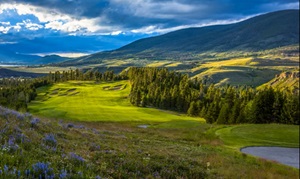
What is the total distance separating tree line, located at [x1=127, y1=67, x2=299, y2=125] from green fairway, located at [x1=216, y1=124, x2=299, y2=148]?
1030 inches

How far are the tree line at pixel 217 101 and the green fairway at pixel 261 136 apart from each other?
85.8 feet

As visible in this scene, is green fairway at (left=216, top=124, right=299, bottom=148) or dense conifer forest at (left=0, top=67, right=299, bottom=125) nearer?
green fairway at (left=216, top=124, right=299, bottom=148)

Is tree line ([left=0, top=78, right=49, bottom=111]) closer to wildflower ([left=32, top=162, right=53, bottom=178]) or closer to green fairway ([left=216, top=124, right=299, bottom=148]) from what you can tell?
green fairway ([left=216, top=124, right=299, bottom=148])

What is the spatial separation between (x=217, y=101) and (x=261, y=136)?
2178 inches

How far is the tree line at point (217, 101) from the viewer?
7788cm

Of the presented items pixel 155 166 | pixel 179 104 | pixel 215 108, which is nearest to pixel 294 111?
pixel 215 108

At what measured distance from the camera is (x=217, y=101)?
102 metres

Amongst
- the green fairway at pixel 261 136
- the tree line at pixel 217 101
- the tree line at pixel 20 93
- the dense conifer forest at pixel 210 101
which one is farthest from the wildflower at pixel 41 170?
the tree line at pixel 217 101

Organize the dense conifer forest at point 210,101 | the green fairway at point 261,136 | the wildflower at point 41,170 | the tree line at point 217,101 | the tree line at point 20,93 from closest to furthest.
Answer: the wildflower at point 41,170
the green fairway at point 261,136
the dense conifer forest at point 210,101
the tree line at point 217,101
the tree line at point 20,93

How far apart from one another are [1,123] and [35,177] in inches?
261

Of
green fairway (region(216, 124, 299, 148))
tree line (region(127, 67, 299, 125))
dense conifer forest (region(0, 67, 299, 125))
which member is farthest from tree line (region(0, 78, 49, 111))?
green fairway (region(216, 124, 299, 148))

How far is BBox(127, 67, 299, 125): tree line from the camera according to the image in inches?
3066

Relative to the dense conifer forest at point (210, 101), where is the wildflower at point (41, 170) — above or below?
above

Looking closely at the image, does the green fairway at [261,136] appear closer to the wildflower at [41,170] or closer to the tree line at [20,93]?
the wildflower at [41,170]
